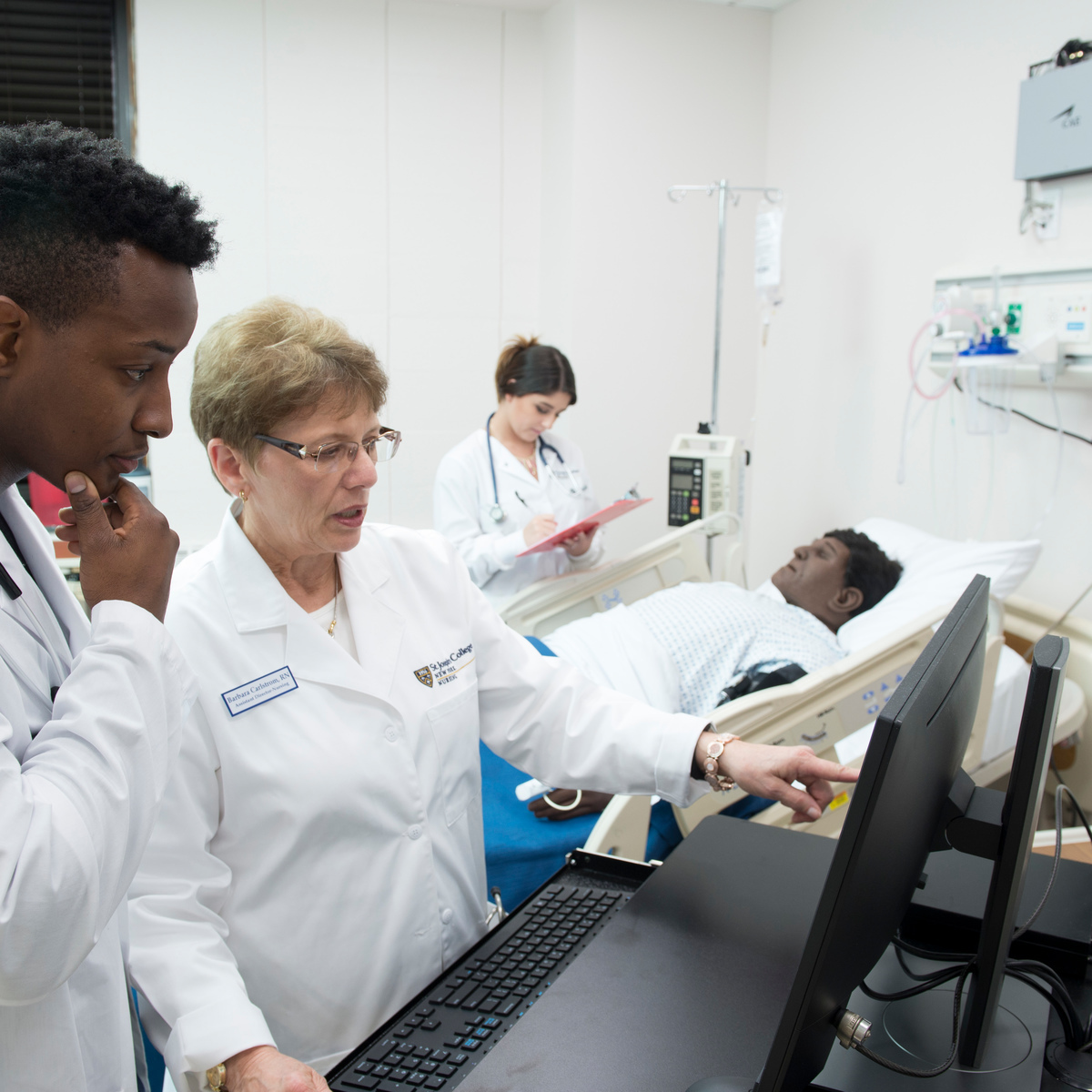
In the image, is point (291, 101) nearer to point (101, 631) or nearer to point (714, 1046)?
point (101, 631)

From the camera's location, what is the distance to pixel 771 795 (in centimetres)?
111

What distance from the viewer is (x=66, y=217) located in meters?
0.69

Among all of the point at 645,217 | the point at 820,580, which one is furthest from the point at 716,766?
the point at 645,217

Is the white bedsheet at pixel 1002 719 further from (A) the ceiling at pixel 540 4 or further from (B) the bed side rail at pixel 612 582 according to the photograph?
(A) the ceiling at pixel 540 4

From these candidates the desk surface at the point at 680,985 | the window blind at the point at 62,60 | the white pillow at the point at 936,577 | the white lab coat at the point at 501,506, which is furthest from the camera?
the window blind at the point at 62,60

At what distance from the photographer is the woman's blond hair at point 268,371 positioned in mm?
1093

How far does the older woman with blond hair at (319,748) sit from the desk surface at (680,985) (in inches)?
→ 4.9

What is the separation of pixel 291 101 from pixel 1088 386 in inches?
111

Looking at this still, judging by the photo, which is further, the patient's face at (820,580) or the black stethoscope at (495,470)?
the black stethoscope at (495,470)

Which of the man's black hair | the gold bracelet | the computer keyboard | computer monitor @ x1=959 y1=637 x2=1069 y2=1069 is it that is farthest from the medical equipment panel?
the man's black hair

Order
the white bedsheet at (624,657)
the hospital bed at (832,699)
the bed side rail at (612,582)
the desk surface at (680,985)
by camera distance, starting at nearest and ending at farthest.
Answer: the desk surface at (680,985) → the hospital bed at (832,699) → the white bedsheet at (624,657) → the bed side rail at (612,582)

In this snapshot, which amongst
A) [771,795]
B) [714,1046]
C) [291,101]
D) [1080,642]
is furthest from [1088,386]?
[291,101]

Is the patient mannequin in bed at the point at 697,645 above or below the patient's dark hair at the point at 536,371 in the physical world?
below

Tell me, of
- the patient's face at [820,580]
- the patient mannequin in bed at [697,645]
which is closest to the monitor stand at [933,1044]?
the patient mannequin in bed at [697,645]
